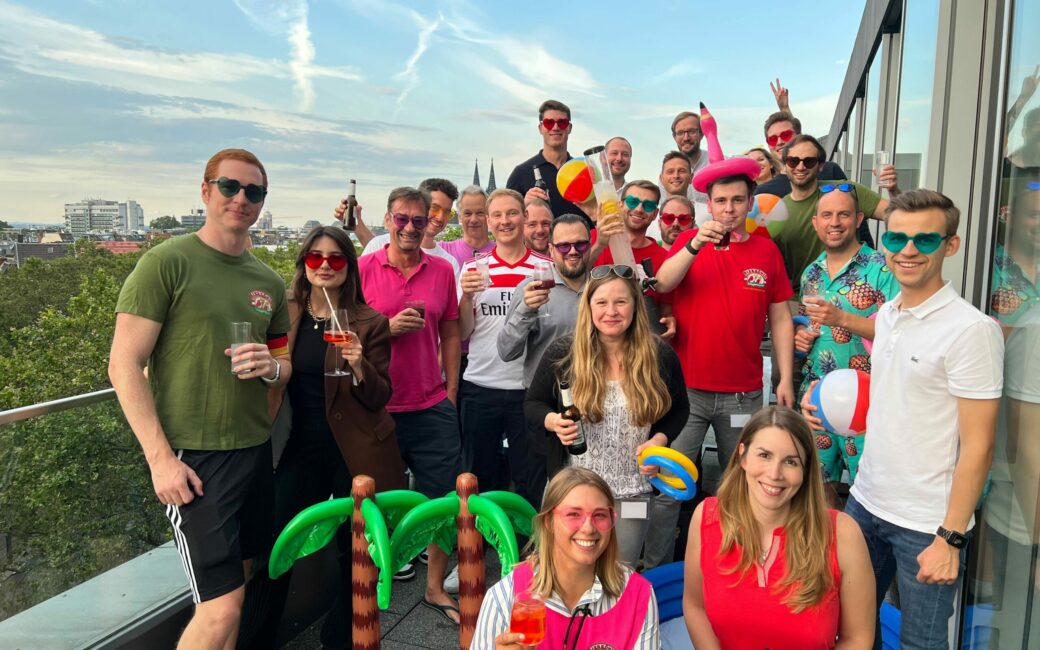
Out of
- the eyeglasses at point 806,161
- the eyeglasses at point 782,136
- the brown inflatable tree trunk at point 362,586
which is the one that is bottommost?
the brown inflatable tree trunk at point 362,586

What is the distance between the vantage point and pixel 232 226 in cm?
265

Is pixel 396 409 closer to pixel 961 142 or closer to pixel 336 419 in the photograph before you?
pixel 336 419

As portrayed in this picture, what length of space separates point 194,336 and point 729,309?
2428mm

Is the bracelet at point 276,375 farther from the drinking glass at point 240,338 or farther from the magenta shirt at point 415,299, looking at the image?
the magenta shirt at point 415,299

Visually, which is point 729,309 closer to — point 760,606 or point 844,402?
point 844,402

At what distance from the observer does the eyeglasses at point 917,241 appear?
2.35m

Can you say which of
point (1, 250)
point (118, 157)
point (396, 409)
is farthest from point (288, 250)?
point (396, 409)

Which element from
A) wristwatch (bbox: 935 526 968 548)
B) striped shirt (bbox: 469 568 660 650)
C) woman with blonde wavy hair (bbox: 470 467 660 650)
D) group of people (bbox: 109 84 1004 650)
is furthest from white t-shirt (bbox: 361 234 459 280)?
wristwatch (bbox: 935 526 968 548)

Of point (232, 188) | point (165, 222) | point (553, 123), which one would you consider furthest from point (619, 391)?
point (165, 222)

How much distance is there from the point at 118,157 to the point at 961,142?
11463cm

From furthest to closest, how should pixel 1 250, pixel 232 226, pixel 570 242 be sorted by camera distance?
pixel 1 250 → pixel 570 242 → pixel 232 226

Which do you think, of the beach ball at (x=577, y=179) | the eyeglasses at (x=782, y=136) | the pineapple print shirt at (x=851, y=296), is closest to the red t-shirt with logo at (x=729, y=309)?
the pineapple print shirt at (x=851, y=296)

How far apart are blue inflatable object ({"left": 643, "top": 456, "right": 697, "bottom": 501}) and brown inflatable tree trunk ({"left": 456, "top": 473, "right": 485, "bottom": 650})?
0.70 meters

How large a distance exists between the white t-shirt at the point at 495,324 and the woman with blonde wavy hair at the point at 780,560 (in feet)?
5.83
